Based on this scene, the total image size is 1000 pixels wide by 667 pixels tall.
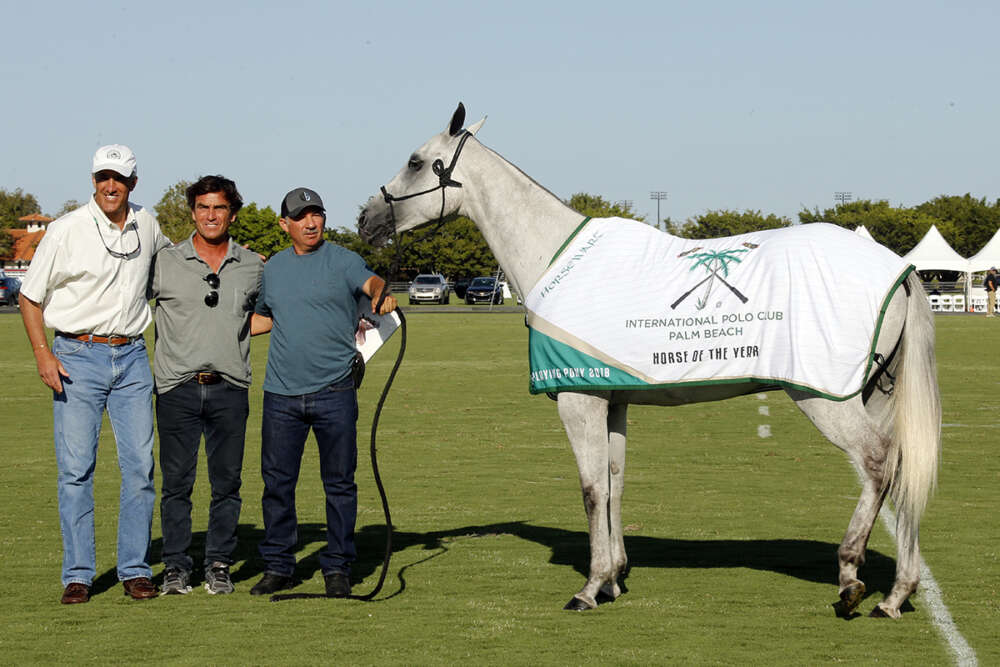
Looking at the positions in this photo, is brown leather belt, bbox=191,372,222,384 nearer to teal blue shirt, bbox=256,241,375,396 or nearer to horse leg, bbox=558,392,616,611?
teal blue shirt, bbox=256,241,375,396

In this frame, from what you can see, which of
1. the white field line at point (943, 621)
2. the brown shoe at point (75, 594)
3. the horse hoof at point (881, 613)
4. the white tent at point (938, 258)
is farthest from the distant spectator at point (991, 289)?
the brown shoe at point (75, 594)

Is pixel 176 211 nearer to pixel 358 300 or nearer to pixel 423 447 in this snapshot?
pixel 423 447

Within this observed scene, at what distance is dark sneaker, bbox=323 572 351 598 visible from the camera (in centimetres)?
743

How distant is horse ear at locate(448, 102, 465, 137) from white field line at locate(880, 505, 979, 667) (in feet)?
13.6

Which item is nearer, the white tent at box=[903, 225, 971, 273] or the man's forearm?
the man's forearm

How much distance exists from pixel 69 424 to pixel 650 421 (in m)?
11.3

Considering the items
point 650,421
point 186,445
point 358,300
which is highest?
point 358,300

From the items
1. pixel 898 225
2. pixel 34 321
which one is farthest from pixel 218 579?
pixel 898 225

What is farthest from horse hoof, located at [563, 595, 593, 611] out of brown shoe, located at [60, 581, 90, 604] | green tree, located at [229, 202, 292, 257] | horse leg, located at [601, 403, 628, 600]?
green tree, located at [229, 202, 292, 257]

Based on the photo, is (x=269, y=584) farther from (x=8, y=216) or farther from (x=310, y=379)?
(x=8, y=216)

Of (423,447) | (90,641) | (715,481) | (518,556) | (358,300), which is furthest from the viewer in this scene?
(423,447)

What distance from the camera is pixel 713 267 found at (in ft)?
23.4

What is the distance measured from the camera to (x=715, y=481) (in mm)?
12133

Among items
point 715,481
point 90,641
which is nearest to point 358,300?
point 90,641
